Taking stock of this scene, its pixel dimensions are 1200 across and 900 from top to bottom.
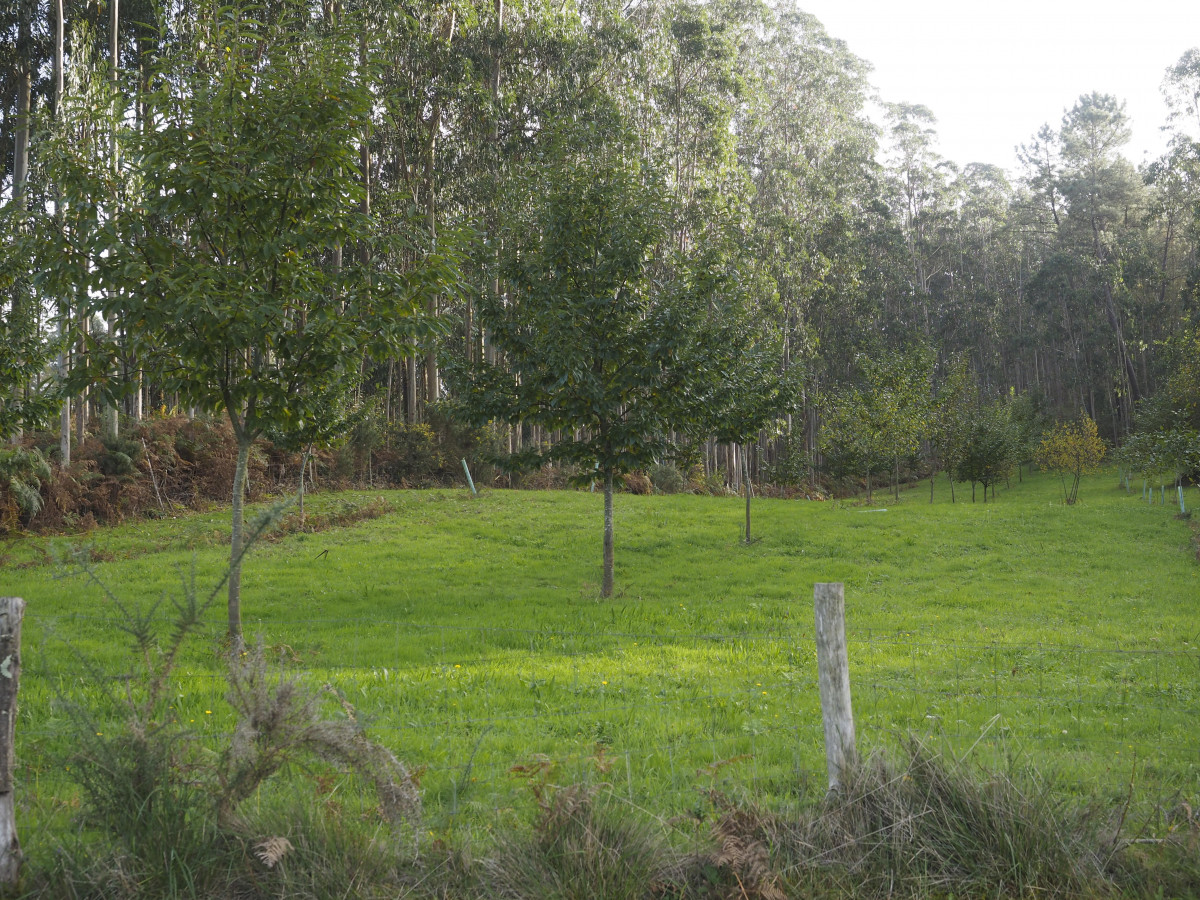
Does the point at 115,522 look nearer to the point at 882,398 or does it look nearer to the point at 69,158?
the point at 69,158

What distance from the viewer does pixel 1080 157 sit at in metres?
61.9

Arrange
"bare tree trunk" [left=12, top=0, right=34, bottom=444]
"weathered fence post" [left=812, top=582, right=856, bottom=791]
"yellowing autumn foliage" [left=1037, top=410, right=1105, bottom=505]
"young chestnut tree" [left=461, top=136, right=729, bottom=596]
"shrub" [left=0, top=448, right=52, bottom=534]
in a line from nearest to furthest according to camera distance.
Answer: "weathered fence post" [left=812, top=582, right=856, bottom=791], "young chestnut tree" [left=461, top=136, right=729, bottom=596], "shrub" [left=0, top=448, right=52, bottom=534], "bare tree trunk" [left=12, top=0, right=34, bottom=444], "yellowing autumn foliage" [left=1037, top=410, right=1105, bottom=505]

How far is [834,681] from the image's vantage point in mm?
4148

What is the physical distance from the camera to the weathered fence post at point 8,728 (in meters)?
3.46

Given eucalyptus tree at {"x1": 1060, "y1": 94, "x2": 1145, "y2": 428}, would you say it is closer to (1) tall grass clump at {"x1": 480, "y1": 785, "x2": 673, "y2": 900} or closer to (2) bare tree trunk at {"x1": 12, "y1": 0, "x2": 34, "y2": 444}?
(2) bare tree trunk at {"x1": 12, "y1": 0, "x2": 34, "y2": 444}

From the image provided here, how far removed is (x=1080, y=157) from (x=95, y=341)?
69.5 m

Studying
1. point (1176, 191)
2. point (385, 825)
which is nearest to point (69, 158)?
point (385, 825)

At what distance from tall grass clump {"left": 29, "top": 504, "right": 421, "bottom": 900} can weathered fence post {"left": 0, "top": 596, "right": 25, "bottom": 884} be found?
14 cm

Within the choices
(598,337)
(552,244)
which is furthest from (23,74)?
(598,337)

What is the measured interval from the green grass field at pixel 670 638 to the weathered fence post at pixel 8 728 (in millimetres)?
312

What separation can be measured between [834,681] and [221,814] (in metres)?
2.86

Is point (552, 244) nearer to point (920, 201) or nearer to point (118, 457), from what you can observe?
point (118, 457)

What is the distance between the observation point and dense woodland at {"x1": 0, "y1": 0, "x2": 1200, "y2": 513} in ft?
29.7

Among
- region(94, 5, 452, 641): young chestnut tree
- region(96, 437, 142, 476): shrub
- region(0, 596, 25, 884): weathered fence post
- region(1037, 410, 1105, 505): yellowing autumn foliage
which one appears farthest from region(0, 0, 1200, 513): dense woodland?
region(0, 596, 25, 884): weathered fence post
